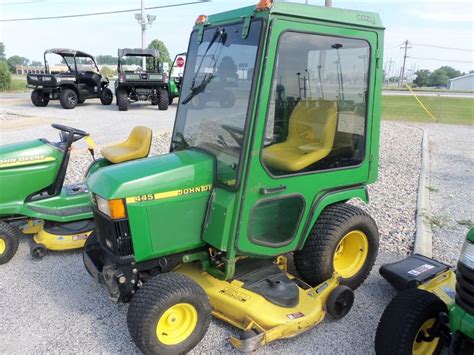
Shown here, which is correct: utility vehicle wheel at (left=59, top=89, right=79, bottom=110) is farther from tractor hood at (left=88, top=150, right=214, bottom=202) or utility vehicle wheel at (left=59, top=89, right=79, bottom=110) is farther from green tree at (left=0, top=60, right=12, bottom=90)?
tractor hood at (left=88, top=150, right=214, bottom=202)

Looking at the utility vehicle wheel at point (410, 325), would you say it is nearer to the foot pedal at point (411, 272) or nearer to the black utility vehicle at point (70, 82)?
the foot pedal at point (411, 272)

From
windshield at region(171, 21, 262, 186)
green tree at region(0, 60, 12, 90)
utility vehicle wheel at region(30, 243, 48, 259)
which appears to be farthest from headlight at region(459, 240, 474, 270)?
green tree at region(0, 60, 12, 90)

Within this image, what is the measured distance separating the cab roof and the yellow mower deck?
1.79m

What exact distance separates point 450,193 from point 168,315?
5.10 m

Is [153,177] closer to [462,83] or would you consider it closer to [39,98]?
[39,98]

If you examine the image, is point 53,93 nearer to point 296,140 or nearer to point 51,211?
point 51,211

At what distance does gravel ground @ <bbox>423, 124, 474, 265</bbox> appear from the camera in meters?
4.37

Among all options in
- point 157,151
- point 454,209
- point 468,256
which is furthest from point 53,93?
point 468,256

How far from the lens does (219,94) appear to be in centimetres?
289

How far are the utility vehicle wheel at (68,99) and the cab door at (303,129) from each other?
1317 cm

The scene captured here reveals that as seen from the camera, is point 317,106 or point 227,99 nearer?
point 227,99

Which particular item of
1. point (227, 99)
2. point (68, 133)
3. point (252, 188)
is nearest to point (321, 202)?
point (252, 188)

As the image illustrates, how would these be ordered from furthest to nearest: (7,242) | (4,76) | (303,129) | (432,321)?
1. (4,76)
2. (7,242)
3. (303,129)
4. (432,321)

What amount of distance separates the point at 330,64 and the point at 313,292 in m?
1.62
